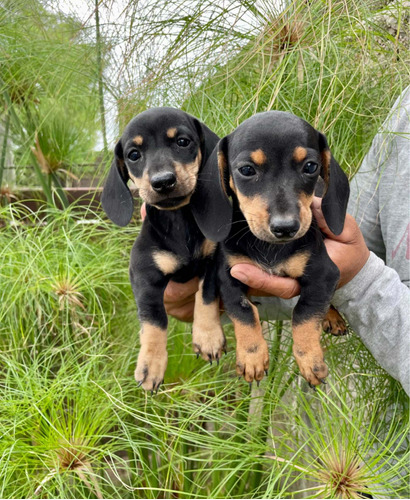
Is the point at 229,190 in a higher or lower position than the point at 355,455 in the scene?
higher

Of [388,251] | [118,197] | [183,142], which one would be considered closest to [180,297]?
[118,197]

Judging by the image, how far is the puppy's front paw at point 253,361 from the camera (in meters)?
1.23

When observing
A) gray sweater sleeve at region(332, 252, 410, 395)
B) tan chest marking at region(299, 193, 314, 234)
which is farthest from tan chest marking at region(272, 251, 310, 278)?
gray sweater sleeve at region(332, 252, 410, 395)

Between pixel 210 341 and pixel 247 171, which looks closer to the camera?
pixel 247 171

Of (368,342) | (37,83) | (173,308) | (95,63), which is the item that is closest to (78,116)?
(37,83)

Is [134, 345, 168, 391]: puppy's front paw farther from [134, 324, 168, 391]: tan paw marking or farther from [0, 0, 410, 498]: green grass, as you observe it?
[0, 0, 410, 498]: green grass

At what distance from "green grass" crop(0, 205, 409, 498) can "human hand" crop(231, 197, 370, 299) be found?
0.37 meters

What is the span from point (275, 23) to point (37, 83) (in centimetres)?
164

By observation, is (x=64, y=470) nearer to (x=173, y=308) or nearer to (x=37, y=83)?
(x=173, y=308)

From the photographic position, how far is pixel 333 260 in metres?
1.43

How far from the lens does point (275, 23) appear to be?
5.31 feet

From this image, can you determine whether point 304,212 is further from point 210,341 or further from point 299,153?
point 210,341

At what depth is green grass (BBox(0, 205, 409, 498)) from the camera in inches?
68.6

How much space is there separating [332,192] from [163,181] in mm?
391
